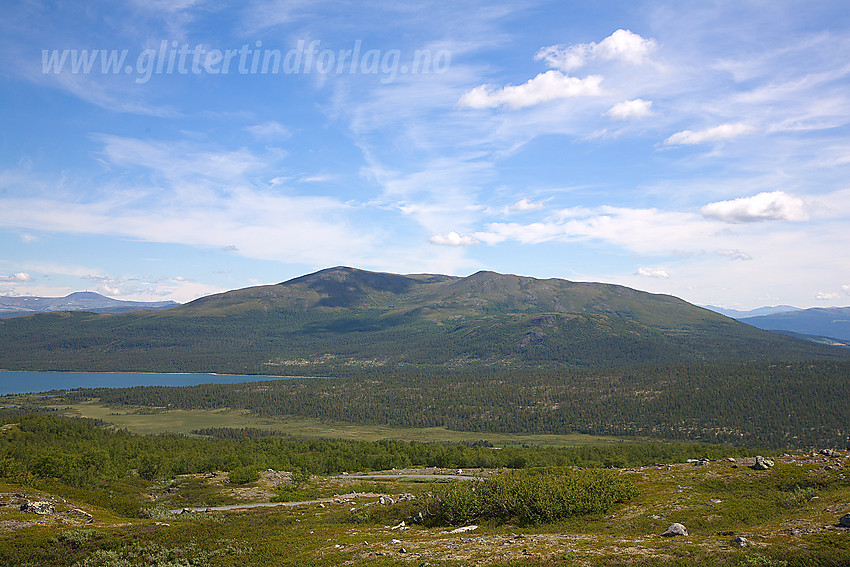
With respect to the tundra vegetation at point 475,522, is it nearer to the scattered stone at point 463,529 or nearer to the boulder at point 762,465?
the scattered stone at point 463,529

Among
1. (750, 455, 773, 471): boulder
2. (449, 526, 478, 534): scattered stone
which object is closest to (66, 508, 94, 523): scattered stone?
Answer: (449, 526, 478, 534): scattered stone

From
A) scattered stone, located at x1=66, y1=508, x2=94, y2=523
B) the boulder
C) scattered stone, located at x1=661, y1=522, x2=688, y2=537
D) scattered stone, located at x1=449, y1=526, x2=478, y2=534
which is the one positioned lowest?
scattered stone, located at x1=66, y1=508, x2=94, y2=523

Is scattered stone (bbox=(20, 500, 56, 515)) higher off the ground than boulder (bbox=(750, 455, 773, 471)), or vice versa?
boulder (bbox=(750, 455, 773, 471))

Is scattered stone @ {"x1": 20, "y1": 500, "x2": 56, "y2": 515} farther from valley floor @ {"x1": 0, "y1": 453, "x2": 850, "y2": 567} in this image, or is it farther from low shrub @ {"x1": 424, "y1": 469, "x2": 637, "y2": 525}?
low shrub @ {"x1": 424, "y1": 469, "x2": 637, "y2": 525}

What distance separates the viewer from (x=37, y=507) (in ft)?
155

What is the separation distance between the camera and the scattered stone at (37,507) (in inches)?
1837

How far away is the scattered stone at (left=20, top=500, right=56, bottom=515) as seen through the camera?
153 feet

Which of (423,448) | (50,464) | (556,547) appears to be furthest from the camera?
(423,448)

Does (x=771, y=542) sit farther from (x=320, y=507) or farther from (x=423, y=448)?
(x=423, y=448)

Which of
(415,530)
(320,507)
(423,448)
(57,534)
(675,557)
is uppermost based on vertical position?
(675,557)

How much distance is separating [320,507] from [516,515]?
2828 cm

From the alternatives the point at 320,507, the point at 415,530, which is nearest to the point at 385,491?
the point at 320,507

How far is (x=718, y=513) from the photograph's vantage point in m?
38.5

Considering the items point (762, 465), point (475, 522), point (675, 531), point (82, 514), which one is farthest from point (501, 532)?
point (82, 514)
